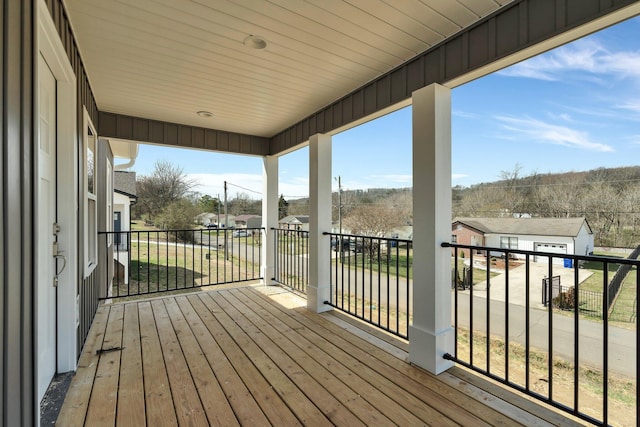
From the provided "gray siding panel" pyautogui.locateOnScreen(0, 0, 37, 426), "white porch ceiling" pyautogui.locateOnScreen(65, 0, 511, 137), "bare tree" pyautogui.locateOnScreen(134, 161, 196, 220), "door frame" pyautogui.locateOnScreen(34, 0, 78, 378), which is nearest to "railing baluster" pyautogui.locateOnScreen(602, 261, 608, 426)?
"white porch ceiling" pyautogui.locateOnScreen(65, 0, 511, 137)

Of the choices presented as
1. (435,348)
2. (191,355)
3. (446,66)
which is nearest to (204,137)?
(191,355)

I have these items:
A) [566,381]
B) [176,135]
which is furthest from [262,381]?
[566,381]

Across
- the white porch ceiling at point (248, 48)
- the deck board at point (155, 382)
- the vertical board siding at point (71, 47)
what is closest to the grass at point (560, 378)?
the deck board at point (155, 382)

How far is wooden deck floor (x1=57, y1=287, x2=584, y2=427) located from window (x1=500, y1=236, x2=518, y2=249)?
0.91 meters

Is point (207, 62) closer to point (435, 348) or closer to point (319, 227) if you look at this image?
point (319, 227)

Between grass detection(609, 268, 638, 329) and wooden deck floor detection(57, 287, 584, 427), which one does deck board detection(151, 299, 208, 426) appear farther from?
grass detection(609, 268, 638, 329)

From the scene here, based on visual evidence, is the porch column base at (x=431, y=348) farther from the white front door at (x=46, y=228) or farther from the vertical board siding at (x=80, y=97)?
the vertical board siding at (x=80, y=97)

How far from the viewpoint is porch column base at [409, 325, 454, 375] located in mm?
2156

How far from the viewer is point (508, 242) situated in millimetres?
2031

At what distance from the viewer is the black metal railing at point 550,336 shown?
1.58 m

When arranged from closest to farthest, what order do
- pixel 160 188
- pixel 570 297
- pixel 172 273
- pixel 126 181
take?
pixel 570 297 → pixel 172 273 → pixel 126 181 → pixel 160 188

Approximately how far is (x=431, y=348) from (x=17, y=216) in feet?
7.84

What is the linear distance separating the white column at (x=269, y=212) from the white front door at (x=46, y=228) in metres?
2.88

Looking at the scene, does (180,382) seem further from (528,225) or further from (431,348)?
(528,225)
